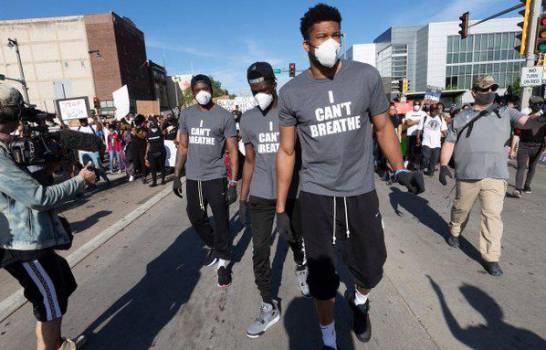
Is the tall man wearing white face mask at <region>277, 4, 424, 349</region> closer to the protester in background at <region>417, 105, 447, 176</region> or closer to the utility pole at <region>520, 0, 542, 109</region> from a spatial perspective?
the protester in background at <region>417, 105, 447, 176</region>

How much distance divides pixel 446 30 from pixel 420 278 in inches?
2693

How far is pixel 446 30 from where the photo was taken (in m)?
58.8

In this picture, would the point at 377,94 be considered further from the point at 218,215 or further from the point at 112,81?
the point at 112,81

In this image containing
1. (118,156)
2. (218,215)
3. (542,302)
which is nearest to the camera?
(542,302)

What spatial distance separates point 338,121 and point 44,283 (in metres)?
2.16

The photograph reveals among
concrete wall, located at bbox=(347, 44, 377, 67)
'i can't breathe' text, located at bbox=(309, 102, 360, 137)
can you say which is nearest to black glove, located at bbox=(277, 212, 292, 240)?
'i can't breathe' text, located at bbox=(309, 102, 360, 137)

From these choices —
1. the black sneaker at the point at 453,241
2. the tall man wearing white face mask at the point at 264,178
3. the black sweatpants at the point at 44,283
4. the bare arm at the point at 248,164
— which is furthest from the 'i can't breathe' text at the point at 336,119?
the black sneaker at the point at 453,241

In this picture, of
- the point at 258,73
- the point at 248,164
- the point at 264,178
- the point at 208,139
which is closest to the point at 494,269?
the point at 264,178

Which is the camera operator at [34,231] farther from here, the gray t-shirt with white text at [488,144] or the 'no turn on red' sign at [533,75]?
the 'no turn on red' sign at [533,75]

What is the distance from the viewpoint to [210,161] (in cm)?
362

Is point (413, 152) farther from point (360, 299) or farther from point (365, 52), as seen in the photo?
point (365, 52)

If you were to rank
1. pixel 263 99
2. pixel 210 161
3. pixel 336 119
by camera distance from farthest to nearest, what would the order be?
1. pixel 210 161
2. pixel 263 99
3. pixel 336 119

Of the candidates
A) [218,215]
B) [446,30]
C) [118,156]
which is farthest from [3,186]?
[446,30]

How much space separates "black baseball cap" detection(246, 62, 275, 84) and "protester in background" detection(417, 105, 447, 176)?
7.23 meters
